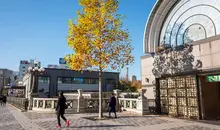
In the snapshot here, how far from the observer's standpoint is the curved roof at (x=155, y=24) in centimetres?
1663

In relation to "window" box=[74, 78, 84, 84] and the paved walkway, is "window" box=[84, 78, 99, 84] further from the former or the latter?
the paved walkway

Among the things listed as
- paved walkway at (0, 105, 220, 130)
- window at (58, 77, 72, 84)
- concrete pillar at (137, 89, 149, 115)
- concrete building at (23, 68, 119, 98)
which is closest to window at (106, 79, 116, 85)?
concrete building at (23, 68, 119, 98)

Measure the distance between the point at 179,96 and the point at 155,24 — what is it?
7031 mm

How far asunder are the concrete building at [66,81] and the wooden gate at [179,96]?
1651 inches

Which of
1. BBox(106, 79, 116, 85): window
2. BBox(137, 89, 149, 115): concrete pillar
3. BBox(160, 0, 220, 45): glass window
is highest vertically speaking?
BBox(160, 0, 220, 45): glass window

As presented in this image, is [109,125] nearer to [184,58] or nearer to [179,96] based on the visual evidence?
[179,96]

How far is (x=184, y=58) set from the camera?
563 inches

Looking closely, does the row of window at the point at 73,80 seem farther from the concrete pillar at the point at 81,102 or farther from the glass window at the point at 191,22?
the glass window at the point at 191,22

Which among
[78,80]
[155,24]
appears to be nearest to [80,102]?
[155,24]

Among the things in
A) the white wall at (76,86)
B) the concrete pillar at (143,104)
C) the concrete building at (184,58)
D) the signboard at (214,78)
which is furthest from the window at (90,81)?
the signboard at (214,78)

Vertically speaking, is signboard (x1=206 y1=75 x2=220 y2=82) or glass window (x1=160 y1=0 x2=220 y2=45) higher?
glass window (x1=160 y1=0 x2=220 y2=45)

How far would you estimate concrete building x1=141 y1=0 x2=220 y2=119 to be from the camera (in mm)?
12703

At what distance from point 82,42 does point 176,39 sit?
7.77 metres

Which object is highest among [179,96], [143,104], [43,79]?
[43,79]
